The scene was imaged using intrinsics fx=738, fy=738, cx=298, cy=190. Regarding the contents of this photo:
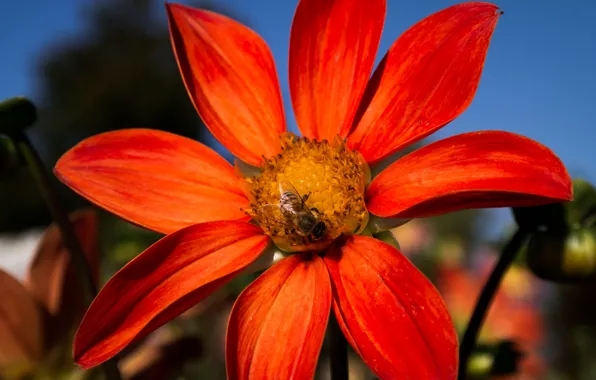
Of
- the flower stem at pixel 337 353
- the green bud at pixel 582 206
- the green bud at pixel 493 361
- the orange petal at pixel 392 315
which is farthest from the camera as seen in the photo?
the green bud at pixel 493 361

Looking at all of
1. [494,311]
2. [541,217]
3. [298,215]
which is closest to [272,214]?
[298,215]

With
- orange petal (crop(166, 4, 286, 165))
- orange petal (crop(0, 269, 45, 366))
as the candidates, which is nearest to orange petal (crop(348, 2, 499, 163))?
orange petal (crop(166, 4, 286, 165))

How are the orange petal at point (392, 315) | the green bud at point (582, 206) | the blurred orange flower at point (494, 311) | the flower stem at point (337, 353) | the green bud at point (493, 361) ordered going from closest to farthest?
the orange petal at point (392, 315) < the flower stem at point (337, 353) < the green bud at point (582, 206) < the green bud at point (493, 361) < the blurred orange flower at point (494, 311)

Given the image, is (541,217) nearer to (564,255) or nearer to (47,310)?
(564,255)

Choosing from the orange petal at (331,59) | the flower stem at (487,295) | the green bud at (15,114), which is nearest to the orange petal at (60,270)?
the green bud at (15,114)

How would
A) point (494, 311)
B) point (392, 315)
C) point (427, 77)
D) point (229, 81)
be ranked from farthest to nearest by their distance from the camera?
point (494, 311), point (229, 81), point (427, 77), point (392, 315)

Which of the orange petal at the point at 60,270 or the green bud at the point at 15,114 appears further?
the orange petal at the point at 60,270

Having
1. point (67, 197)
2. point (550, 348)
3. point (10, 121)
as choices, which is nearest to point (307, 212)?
point (10, 121)

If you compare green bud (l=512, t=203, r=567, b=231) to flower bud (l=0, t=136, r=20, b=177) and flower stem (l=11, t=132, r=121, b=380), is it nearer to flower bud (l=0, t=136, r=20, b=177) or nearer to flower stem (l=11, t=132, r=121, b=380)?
flower stem (l=11, t=132, r=121, b=380)

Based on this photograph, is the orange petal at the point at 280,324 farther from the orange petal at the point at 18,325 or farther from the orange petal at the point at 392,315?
the orange petal at the point at 18,325
